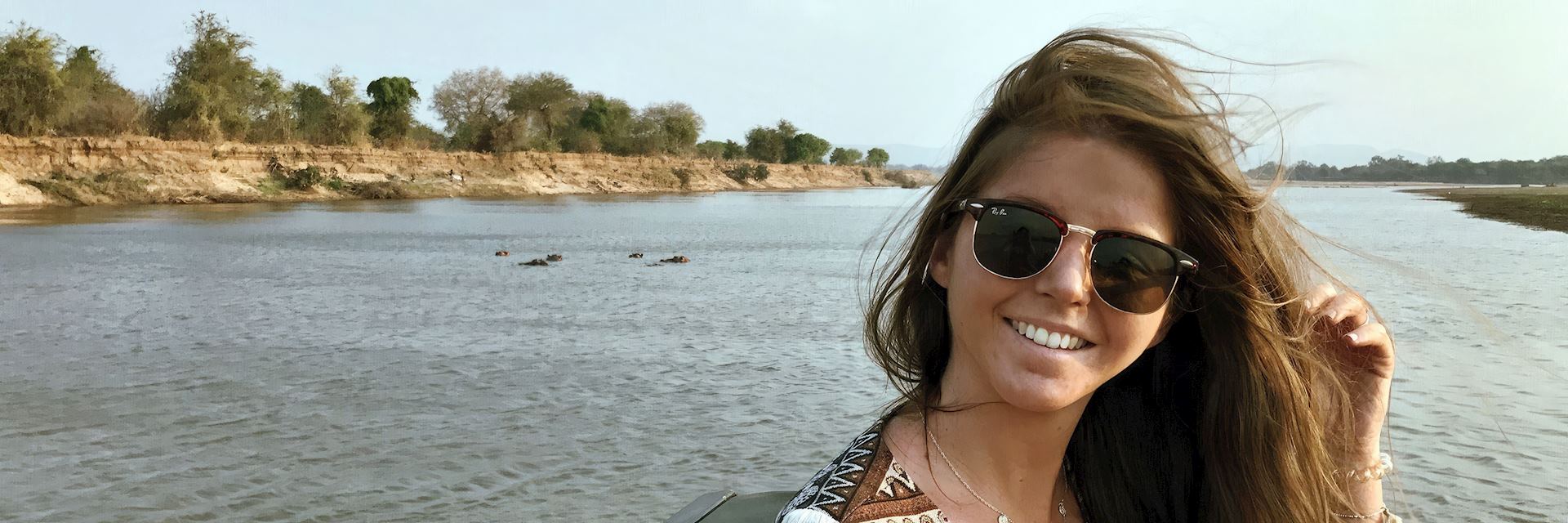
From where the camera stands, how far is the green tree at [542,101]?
87.1 meters

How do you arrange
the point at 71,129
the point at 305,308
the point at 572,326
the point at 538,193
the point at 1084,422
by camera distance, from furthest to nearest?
1. the point at 538,193
2. the point at 71,129
3. the point at 305,308
4. the point at 572,326
5. the point at 1084,422

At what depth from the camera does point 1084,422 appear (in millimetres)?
2061

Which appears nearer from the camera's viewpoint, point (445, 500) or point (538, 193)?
point (445, 500)

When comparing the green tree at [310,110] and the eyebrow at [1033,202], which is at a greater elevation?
the green tree at [310,110]

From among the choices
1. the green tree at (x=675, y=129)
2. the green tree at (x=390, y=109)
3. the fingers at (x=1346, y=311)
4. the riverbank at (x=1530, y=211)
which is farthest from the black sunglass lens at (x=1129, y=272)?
the green tree at (x=675, y=129)

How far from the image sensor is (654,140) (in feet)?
340

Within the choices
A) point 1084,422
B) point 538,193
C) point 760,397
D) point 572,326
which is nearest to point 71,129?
point 538,193

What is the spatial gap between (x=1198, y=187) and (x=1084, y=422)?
557mm

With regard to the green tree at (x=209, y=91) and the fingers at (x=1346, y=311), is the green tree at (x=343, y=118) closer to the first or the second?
the green tree at (x=209, y=91)

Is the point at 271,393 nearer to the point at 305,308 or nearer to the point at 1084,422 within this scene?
the point at 305,308

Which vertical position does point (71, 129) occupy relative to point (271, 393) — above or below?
above

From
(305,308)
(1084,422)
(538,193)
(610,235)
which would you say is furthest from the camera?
(538,193)

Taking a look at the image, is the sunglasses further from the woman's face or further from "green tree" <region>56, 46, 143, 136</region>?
"green tree" <region>56, 46, 143, 136</region>

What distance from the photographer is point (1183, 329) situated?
6.59ft
